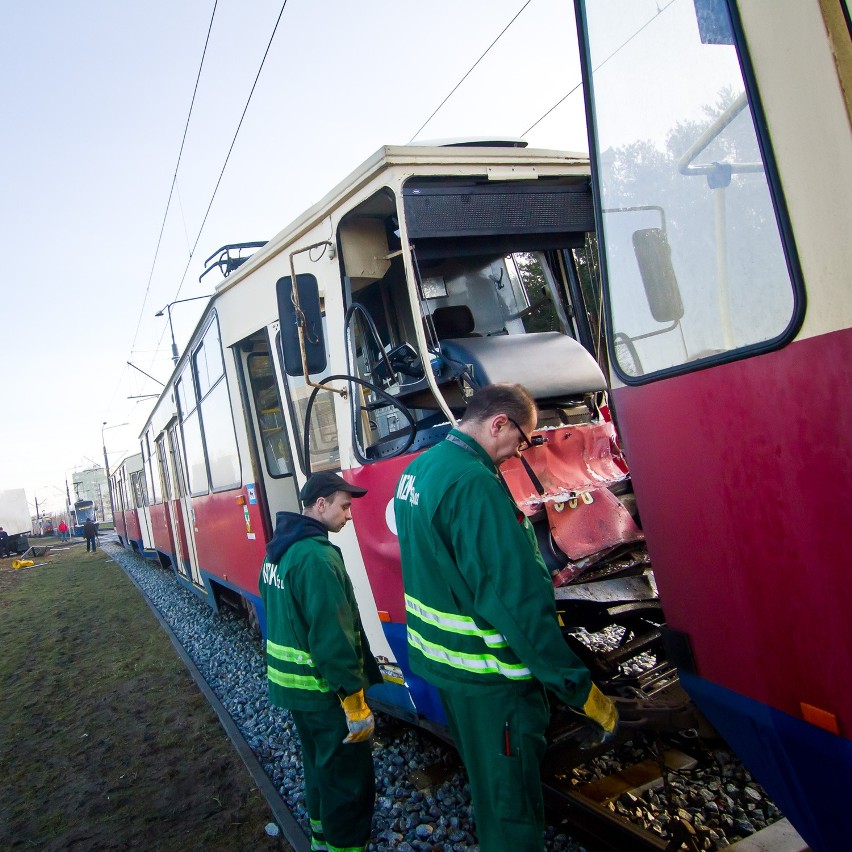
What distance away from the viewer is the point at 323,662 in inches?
113

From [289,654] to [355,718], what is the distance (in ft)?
1.32

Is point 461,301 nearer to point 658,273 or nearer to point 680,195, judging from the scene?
point 658,273

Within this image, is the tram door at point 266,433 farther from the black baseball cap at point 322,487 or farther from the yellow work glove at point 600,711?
the yellow work glove at point 600,711

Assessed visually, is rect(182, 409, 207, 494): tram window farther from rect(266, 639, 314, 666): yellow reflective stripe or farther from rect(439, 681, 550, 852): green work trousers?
rect(439, 681, 550, 852): green work trousers

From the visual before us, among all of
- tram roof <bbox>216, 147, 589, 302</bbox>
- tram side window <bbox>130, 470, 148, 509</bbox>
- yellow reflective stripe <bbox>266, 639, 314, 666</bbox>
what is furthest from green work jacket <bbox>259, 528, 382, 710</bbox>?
tram side window <bbox>130, 470, 148, 509</bbox>

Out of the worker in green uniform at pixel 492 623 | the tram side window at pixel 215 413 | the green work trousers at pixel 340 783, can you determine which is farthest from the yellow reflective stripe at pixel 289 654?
the tram side window at pixel 215 413

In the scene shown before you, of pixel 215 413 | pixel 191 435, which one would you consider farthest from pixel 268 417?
pixel 191 435

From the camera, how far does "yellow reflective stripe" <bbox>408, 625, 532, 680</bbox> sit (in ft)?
7.05

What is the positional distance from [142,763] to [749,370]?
4672 mm

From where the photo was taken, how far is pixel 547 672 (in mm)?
2043

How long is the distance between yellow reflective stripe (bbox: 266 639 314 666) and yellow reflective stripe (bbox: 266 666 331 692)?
0.06 m

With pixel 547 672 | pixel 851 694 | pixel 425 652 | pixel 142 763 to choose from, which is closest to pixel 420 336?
pixel 425 652

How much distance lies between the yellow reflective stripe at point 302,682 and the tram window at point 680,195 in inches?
70.9

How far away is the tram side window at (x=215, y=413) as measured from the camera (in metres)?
6.12
